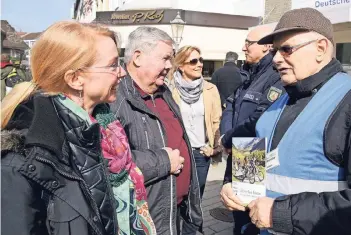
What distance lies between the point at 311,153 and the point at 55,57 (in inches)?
43.6

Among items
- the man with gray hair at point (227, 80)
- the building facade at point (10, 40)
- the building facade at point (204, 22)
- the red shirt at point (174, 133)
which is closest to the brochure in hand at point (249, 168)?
the red shirt at point (174, 133)

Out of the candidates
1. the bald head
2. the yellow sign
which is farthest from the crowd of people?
the yellow sign

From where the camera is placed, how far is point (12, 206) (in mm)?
A: 1091

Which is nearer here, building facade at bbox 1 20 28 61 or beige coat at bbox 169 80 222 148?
building facade at bbox 1 20 28 61

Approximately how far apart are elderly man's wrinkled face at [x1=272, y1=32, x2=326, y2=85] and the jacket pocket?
3.75ft

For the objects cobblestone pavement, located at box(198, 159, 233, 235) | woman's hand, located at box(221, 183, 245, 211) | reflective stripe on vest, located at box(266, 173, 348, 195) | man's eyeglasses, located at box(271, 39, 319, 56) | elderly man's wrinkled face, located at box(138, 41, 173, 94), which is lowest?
cobblestone pavement, located at box(198, 159, 233, 235)

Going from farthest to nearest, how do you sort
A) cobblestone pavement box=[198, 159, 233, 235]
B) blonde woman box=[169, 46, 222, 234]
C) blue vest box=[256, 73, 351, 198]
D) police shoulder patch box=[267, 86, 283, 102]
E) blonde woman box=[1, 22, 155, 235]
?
cobblestone pavement box=[198, 159, 233, 235] → blonde woman box=[169, 46, 222, 234] → police shoulder patch box=[267, 86, 283, 102] → blue vest box=[256, 73, 351, 198] → blonde woman box=[1, 22, 155, 235]

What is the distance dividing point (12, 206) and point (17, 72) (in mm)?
6276

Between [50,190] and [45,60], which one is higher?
[45,60]

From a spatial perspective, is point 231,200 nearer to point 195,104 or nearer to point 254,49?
point 254,49

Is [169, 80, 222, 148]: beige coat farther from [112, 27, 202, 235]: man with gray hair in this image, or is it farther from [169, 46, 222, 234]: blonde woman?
[112, 27, 202, 235]: man with gray hair

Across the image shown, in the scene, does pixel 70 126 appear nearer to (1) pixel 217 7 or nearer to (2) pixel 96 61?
(2) pixel 96 61

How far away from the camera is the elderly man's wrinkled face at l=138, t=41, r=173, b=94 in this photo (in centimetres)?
224

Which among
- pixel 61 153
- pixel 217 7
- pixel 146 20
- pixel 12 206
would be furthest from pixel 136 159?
pixel 217 7
